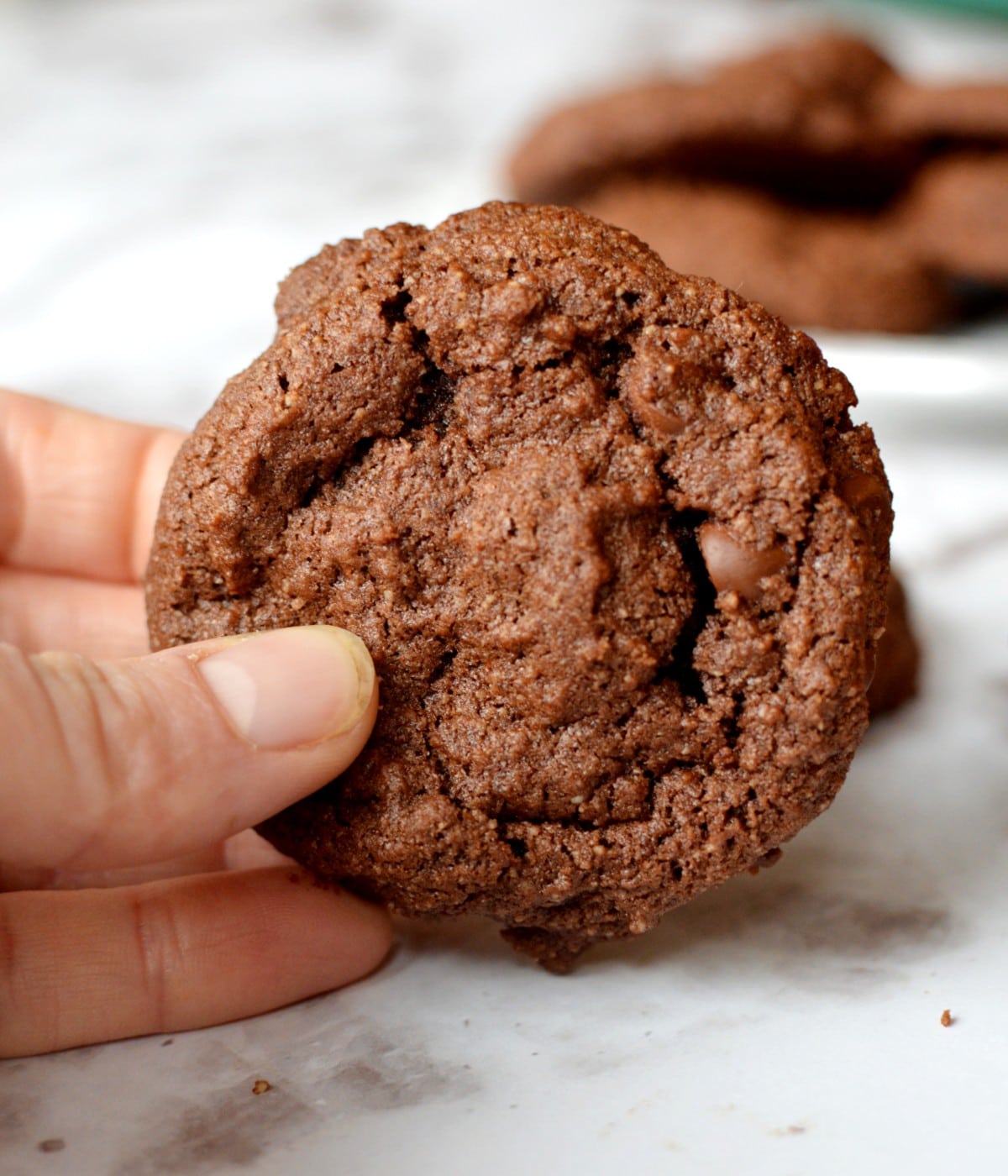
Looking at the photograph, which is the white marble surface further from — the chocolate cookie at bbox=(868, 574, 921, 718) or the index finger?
the index finger

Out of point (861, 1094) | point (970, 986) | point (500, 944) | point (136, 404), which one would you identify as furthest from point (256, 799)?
point (136, 404)

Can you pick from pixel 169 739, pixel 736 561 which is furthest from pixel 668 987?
pixel 169 739

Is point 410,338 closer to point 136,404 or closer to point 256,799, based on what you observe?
point 256,799

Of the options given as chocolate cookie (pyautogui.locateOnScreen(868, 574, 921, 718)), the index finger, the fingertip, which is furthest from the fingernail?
chocolate cookie (pyautogui.locateOnScreen(868, 574, 921, 718))

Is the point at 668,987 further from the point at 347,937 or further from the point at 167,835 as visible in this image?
the point at 167,835

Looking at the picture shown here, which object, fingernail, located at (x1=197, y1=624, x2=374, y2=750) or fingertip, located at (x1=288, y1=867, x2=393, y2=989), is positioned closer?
fingernail, located at (x1=197, y1=624, x2=374, y2=750)

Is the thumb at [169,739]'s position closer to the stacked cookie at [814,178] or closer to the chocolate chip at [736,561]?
the chocolate chip at [736,561]
